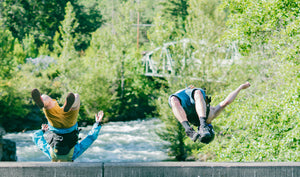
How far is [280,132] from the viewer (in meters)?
8.96

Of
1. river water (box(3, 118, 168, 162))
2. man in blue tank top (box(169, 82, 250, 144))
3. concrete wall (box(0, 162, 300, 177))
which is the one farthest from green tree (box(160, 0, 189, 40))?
concrete wall (box(0, 162, 300, 177))

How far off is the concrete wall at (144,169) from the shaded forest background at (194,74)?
14.8 feet

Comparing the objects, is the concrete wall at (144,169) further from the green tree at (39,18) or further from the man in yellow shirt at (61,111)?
the green tree at (39,18)

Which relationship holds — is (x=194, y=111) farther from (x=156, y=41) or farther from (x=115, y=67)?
(x=115, y=67)

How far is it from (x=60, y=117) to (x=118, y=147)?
15610mm

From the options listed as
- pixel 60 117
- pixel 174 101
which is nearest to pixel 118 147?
pixel 174 101

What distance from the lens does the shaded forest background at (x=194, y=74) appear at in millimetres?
8625

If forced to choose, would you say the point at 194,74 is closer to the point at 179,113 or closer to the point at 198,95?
the point at 198,95

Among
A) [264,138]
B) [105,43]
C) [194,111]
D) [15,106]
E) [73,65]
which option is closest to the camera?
[194,111]

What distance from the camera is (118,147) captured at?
776 inches

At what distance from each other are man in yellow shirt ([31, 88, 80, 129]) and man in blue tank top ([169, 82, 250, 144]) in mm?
1377

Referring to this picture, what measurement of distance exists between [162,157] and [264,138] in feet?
30.4

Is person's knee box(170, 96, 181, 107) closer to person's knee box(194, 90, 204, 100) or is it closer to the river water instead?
person's knee box(194, 90, 204, 100)

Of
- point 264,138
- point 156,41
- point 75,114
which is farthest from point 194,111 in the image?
point 156,41
